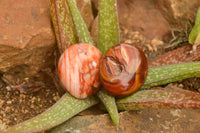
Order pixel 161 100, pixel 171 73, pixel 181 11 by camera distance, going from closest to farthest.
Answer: pixel 161 100, pixel 171 73, pixel 181 11

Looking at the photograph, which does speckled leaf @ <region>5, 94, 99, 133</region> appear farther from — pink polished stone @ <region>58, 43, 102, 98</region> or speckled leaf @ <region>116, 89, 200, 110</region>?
speckled leaf @ <region>116, 89, 200, 110</region>

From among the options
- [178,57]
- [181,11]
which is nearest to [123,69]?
[178,57]

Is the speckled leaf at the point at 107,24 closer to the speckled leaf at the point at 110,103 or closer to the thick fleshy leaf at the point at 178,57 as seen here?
the speckled leaf at the point at 110,103

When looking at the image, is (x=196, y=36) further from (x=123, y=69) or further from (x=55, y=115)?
(x=55, y=115)

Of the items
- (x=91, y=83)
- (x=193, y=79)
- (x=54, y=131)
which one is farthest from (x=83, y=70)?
(x=193, y=79)

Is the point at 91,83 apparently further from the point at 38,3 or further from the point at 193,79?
the point at 193,79

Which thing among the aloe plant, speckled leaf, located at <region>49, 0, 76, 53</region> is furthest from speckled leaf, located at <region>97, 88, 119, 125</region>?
speckled leaf, located at <region>49, 0, 76, 53</region>

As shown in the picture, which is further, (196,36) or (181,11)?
(181,11)
